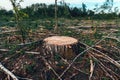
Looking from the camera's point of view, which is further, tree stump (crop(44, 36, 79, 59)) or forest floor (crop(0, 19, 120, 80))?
tree stump (crop(44, 36, 79, 59))

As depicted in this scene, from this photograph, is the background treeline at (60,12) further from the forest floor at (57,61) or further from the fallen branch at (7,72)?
the fallen branch at (7,72)

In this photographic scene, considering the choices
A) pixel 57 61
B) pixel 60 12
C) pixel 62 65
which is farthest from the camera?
pixel 60 12

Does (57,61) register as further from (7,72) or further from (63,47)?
(7,72)

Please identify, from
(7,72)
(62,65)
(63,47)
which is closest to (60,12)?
(63,47)

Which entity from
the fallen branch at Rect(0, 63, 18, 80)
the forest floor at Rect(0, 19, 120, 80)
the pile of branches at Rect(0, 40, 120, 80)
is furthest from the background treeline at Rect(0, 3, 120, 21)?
the fallen branch at Rect(0, 63, 18, 80)

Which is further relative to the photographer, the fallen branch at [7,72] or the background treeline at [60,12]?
the background treeline at [60,12]

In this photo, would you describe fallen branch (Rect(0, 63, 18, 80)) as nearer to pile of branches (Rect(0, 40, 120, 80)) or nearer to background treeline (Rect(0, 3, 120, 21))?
pile of branches (Rect(0, 40, 120, 80))

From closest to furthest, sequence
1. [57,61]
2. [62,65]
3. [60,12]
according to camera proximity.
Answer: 1. [62,65]
2. [57,61]
3. [60,12]

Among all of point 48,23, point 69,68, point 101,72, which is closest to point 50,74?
point 69,68

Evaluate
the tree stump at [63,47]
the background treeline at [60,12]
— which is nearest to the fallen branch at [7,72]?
the tree stump at [63,47]

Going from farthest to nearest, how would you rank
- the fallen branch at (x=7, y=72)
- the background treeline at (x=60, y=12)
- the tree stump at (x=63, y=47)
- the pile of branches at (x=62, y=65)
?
the background treeline at (x=60, y=12)
the tree stump at (x=63, y=47)
the pile of branches at (x=62, y=65)
the fallen branch at (x=7, y=72)

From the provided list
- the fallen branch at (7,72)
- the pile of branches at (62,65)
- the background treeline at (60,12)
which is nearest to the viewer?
the fallen branch at (7,72)

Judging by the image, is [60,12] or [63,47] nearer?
[63,47]

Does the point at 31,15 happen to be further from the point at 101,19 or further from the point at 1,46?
the point at 1,46
